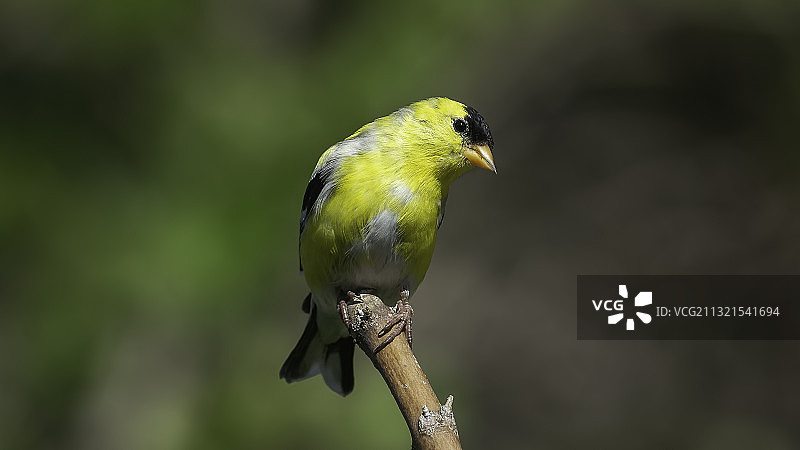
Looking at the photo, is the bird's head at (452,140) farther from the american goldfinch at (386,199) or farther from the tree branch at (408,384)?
the tree branch at (408,384)

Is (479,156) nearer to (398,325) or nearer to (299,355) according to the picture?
(398,325)

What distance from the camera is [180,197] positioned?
4336mm

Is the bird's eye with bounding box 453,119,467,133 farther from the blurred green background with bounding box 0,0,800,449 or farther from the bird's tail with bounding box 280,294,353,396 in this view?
the blurred green background with bounding box 0,0,800,449

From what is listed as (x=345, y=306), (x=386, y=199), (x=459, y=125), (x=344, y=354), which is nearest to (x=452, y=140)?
(x=459, y=125)

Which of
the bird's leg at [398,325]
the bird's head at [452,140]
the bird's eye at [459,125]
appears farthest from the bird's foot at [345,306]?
the bird's eye at [459,125]

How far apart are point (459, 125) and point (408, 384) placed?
A: 1164 millimetres

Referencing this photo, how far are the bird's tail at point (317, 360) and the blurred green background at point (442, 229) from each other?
0.86 m

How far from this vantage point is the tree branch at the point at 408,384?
204 centimetres

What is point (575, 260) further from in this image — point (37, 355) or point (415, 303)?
point (37, 355)

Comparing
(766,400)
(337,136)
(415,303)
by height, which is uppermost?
(337,136)

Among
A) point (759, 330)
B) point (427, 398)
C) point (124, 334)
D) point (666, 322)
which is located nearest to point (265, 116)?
point (124, 334)

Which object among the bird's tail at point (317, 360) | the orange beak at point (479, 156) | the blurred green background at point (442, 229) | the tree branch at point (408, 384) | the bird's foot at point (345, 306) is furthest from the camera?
the blurred green background at point (442, 229)

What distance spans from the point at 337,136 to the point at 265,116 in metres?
0.44

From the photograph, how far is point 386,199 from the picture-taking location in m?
2.80
